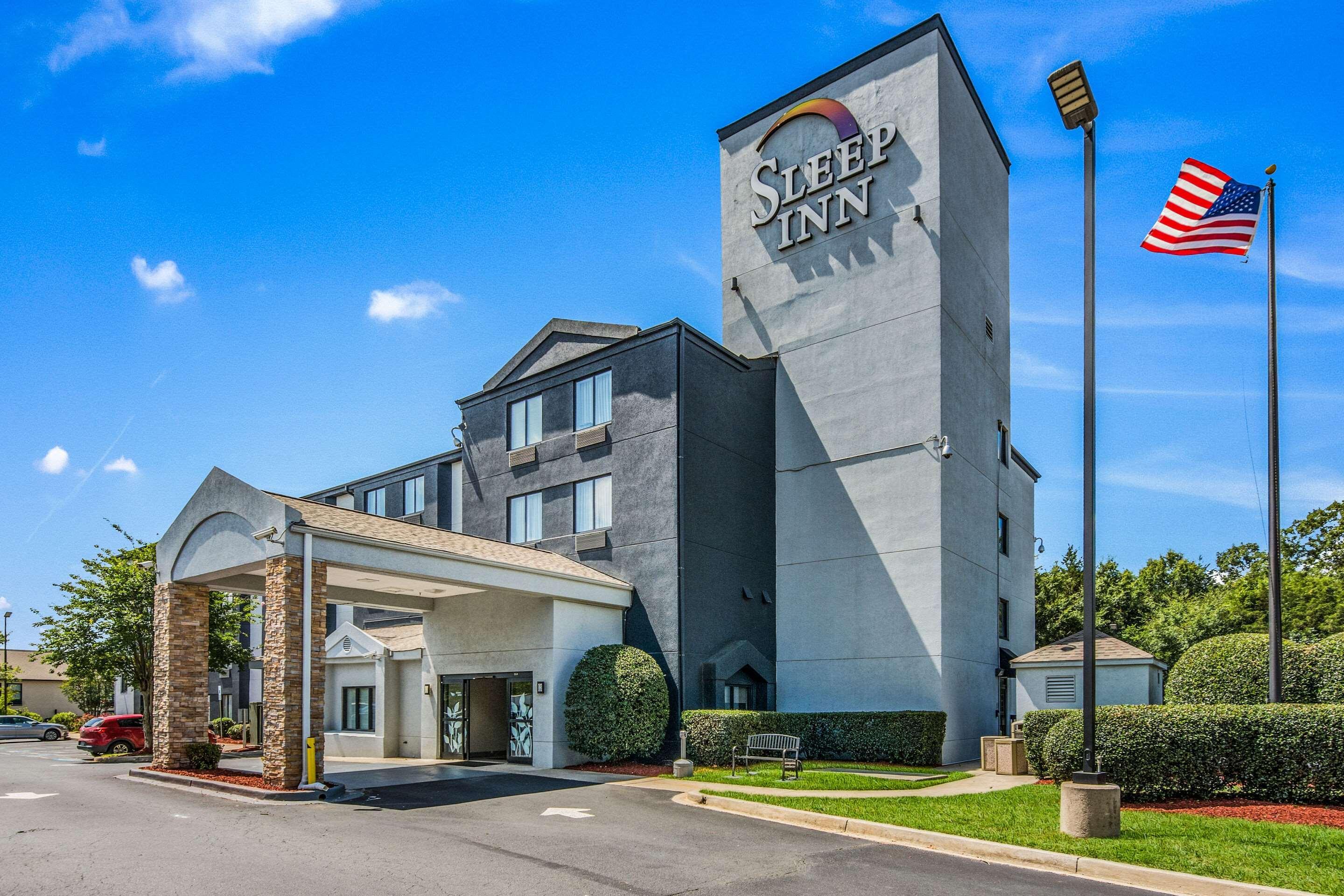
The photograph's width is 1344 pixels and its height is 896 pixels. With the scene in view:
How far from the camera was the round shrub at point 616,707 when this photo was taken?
20.7m

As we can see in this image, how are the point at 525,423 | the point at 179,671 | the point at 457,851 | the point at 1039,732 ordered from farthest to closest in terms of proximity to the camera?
1. the point at 525,423
2. the point at 179,671
3. the point at 1039,732
4. the point at 457,851

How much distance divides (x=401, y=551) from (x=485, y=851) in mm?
8399

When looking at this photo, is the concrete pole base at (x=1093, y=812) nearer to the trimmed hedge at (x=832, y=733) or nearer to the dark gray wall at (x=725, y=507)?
the trimmed hedge at (x=832, y=733)

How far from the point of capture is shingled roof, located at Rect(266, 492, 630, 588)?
17.9 meters

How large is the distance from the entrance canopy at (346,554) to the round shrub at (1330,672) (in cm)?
1413

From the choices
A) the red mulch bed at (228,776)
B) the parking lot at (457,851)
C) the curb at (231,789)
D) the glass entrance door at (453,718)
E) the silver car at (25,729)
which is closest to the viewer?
the parking lot at (457,851)

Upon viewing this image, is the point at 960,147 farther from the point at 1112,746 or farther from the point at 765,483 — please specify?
the point at 1112,746

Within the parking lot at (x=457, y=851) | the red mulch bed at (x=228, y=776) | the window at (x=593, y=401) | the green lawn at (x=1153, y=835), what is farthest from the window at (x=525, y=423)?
the green lawn at (x=1153, y=835)

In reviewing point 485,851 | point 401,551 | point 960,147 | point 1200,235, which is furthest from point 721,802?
point 960,147

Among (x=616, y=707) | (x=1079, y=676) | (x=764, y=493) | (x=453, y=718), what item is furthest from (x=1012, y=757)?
(x=453, y=718)

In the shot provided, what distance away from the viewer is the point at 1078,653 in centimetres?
2233

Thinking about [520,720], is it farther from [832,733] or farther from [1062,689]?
[1062,689]

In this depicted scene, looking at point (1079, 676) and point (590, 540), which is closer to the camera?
point (1079, 676)

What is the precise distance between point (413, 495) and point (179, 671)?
1337 cm
